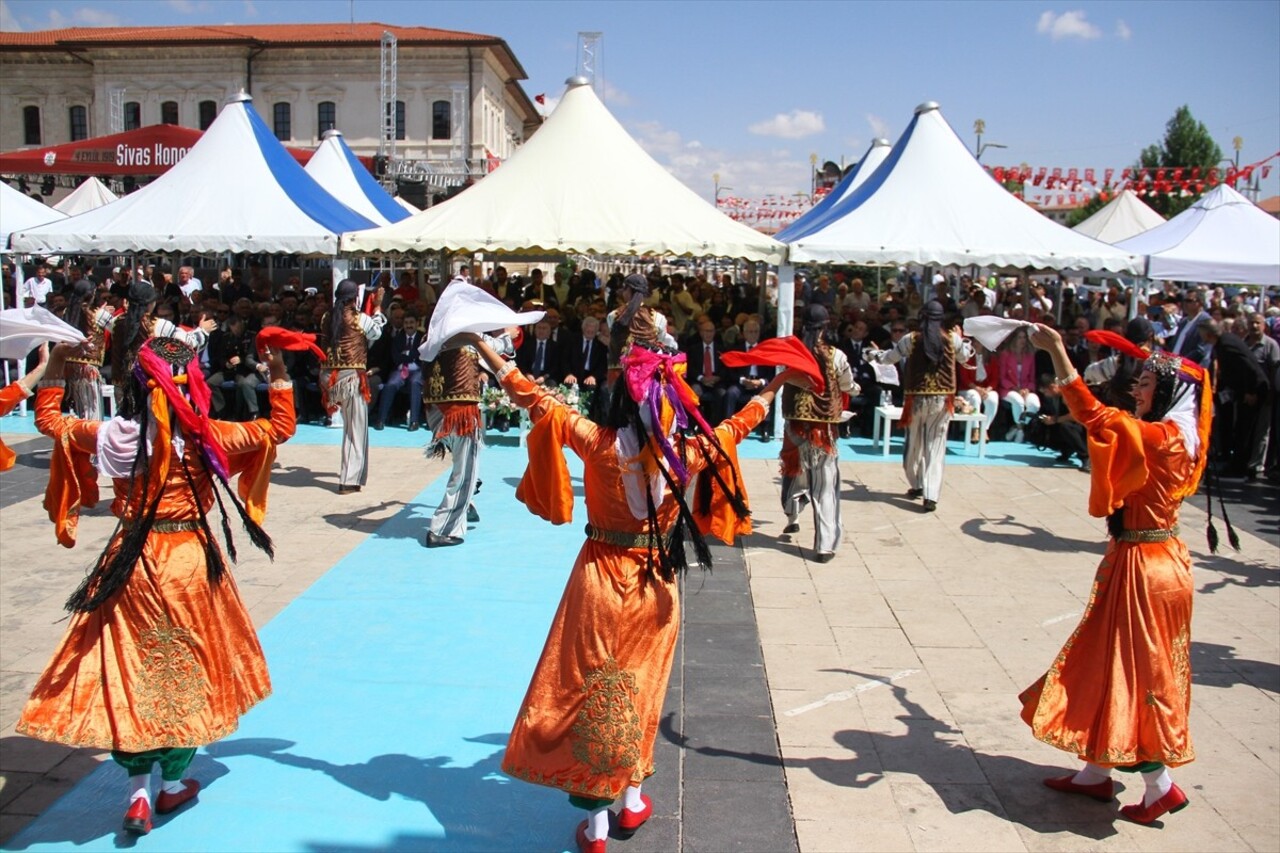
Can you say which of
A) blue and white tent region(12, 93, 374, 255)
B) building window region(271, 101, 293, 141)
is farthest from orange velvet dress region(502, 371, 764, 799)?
building window region(271, 101, 293, 141)

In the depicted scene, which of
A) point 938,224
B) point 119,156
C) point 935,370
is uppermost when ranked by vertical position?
point 119,156

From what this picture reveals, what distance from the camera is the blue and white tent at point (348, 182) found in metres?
17.5

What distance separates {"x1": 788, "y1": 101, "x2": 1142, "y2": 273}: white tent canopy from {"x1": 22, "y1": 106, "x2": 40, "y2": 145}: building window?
50658mm

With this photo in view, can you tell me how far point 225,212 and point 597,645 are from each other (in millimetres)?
11220

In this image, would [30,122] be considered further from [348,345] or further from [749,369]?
[348,345]

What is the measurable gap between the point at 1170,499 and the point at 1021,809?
133 centimetres

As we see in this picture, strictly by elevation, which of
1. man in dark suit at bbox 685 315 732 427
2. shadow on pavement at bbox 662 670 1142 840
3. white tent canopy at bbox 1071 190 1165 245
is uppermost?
white tent canopy at bbox 1071 190 1165 245

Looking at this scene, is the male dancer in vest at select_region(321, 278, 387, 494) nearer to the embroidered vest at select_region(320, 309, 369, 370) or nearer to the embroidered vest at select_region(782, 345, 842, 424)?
the embroidered vest at select_region(320, 309, 369, 370)

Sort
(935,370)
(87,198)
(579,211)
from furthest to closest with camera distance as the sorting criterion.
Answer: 1. (87,198)
2. (579,211)
3. (935,370)

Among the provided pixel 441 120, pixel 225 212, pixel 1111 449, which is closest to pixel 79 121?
pixel 441 120

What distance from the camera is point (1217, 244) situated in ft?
48.3

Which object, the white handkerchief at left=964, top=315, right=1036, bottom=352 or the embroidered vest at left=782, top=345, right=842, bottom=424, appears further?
the embroidered vest at left=782, top=345, right=842, bottom=424

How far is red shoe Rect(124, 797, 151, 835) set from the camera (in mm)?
3701

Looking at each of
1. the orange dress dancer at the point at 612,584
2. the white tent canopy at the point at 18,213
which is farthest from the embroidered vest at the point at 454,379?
the white tent canopy at the point at 18,213
